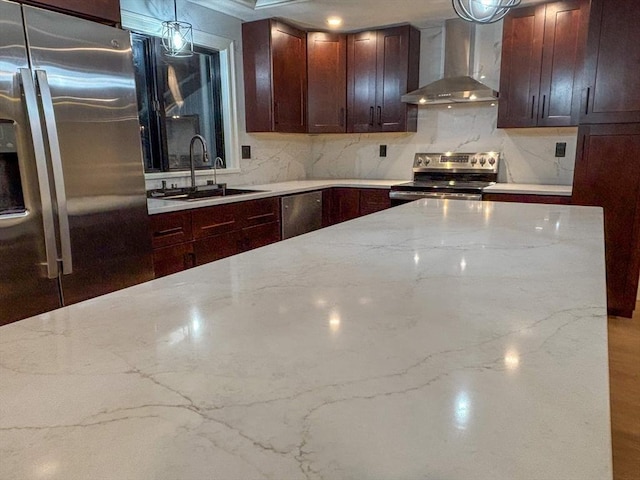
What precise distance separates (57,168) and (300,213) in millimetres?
2030

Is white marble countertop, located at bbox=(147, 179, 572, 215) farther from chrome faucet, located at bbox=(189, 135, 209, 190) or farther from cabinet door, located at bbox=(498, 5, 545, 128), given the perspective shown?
cabinet door, located at bbox=(498, 5, 545, 128)

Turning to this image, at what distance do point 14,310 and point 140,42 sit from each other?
6.65 feet

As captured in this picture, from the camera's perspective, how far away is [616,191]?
3.01 metres

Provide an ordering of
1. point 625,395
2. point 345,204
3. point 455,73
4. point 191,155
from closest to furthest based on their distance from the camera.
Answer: point 625,395 → point 191,155 → point 455,73 → point 345,204

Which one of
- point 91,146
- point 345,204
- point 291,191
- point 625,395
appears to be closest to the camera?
point 91,146

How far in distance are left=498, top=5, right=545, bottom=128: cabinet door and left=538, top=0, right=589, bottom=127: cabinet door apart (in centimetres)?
5

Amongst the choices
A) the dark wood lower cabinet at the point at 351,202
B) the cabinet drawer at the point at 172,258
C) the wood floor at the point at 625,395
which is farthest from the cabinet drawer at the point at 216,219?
the wood floor at the point at 625,395

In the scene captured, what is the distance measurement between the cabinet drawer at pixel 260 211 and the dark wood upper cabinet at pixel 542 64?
73.3 inches

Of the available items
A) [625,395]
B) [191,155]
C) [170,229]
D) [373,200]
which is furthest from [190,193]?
[625,395]

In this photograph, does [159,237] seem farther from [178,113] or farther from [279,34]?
[279,34]

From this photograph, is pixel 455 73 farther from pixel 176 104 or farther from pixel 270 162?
pixel 176 104

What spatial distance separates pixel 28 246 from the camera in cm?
180

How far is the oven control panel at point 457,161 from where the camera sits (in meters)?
3.81

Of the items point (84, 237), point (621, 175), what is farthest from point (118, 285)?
point (621, 175)
